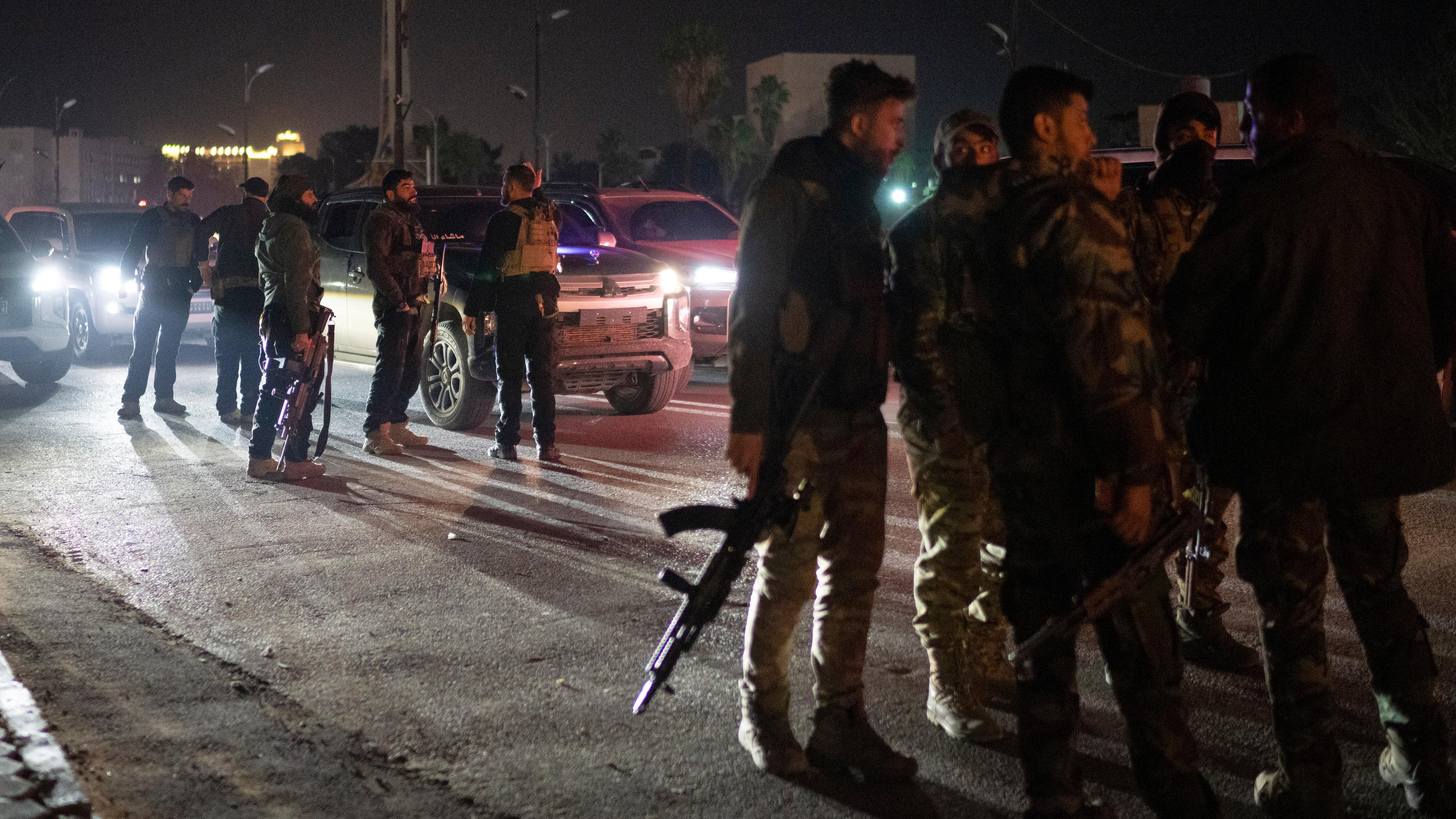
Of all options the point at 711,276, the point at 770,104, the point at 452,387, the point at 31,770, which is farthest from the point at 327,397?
the point at 770,104

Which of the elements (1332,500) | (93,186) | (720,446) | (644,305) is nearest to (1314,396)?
(1332,500)

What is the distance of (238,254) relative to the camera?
33.9 feet

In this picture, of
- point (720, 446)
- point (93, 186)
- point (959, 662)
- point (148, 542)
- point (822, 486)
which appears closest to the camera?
point (822, 486)

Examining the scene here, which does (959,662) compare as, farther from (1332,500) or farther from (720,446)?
(720,446)

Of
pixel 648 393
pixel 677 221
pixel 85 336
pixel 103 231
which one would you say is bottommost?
pixel 648 393

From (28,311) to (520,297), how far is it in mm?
6040

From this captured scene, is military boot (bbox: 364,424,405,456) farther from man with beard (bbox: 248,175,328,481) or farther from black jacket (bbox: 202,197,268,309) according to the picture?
black jacket (bbox: 202,197,268,309)

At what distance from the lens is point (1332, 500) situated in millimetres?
3604

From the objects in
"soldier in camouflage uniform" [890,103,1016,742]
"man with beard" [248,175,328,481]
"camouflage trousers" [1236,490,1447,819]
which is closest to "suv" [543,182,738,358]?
"man with beard" [248,175,328,481]

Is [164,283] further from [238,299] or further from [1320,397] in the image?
[1320,397]

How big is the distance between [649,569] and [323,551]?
158 centimetres

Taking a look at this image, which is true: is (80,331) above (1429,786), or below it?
Answer: above

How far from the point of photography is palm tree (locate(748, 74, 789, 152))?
88.7 metres

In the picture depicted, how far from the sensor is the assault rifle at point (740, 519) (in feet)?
12.4
